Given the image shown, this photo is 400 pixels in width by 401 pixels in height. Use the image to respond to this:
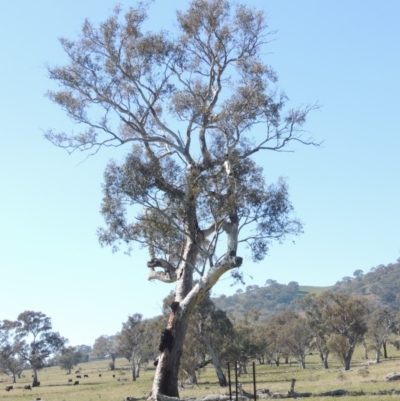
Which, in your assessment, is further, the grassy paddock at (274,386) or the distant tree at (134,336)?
the distant tree at (134,336)

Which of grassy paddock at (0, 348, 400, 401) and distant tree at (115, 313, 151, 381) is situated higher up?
distant tree at (115, 313, 151, 381)

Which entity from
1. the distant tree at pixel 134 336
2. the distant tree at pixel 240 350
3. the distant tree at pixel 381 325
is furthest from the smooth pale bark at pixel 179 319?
the distant tree at pixel 381 325

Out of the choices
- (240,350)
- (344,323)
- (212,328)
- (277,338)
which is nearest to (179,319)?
(212,328)

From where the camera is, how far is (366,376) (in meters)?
41.2

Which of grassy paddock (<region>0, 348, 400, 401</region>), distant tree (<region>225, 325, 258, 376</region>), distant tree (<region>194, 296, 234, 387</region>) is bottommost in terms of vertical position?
grassy paddock (<region>0, 348, 400, 401</region>)

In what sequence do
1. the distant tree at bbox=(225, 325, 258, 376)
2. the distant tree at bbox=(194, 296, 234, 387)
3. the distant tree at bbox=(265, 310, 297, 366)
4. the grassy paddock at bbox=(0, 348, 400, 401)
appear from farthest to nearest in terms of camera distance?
the distant tree at bbox=(265, 310, 297, 366), the distant tree at bbox=(225, 325, 258, 376), the distant tree at bbox=(194, 296, 234, 387), the grassy paddock at bbox=(0, 348, 400, 401)

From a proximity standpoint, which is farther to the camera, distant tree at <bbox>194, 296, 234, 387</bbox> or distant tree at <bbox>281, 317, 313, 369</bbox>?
distant tree at <bbox>281, 317, 313, 369</bbox>

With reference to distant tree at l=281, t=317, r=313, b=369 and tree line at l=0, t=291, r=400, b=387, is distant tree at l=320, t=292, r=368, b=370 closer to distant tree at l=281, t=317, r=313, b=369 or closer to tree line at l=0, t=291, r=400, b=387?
tree line at l=0, t=291, r=400, b=387

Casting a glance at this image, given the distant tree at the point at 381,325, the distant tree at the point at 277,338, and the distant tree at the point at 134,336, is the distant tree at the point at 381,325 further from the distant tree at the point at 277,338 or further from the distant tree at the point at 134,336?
the distant tree at the point at 134,336

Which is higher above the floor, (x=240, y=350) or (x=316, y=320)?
(x=316, y=320)

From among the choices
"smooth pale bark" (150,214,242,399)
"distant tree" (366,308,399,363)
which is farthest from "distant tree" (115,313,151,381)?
"smooth pale bark" (150,214,242,399)

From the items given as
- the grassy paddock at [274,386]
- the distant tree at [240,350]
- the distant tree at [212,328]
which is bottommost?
the grassy paddock at [274,386]

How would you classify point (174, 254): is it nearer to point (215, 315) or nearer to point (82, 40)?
point (82, 40)

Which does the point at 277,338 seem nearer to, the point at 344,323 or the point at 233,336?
the point at 344,323
